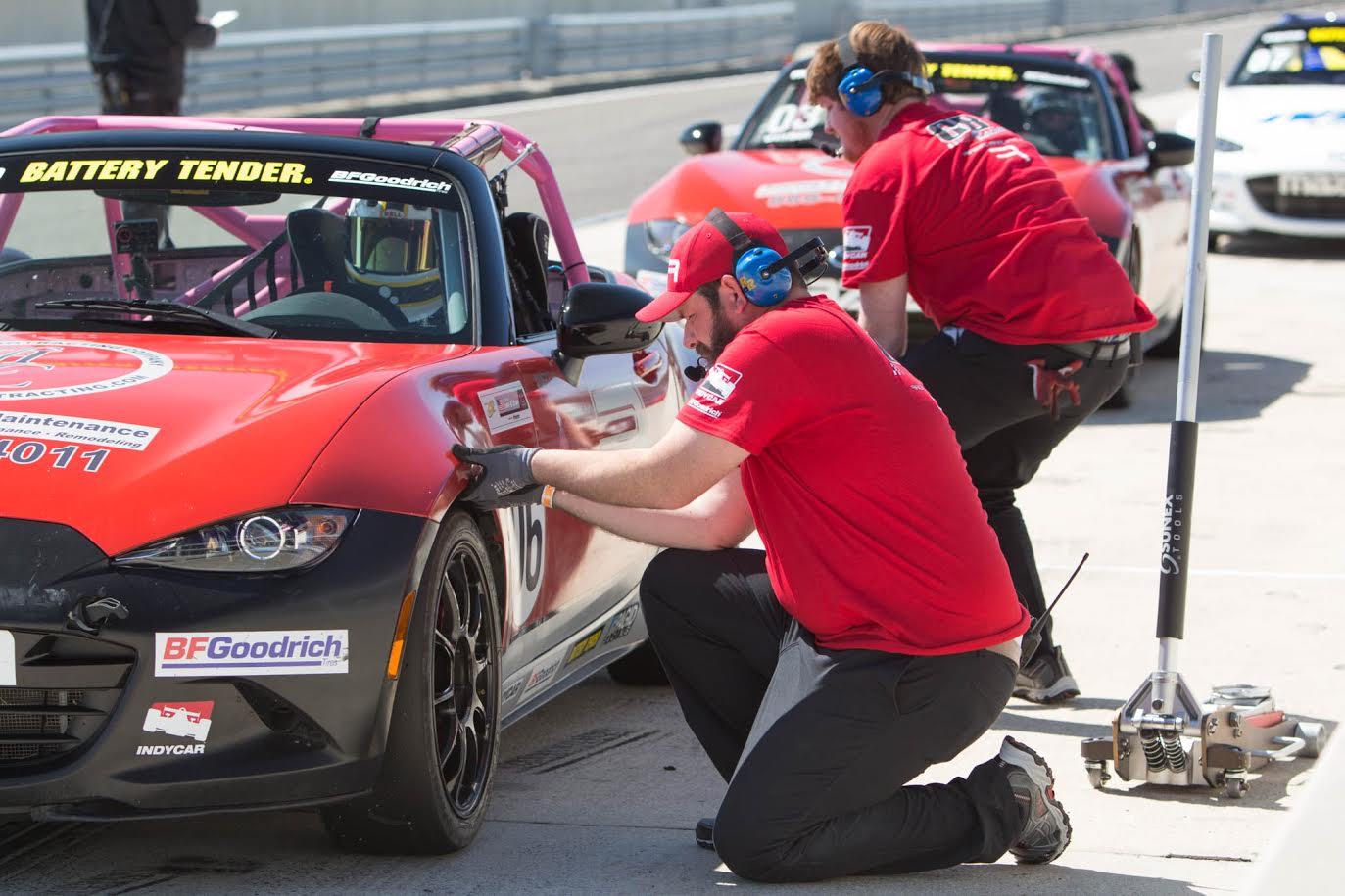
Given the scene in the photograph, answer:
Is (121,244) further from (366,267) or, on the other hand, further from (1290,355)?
(1290,355)

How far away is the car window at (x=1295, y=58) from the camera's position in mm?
14789

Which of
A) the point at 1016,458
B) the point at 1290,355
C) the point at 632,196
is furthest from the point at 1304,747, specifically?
the point at 632,196

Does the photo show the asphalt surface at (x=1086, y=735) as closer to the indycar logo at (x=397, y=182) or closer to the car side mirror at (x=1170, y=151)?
the car side mirror at (x=1170, y=151)

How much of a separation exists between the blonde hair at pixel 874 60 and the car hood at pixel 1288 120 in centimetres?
880

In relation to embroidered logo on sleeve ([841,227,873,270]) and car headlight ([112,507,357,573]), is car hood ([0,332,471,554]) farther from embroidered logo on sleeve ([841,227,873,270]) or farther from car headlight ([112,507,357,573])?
embroidered logo on sleeve ([841,227,873,270])

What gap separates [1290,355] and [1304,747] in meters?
7.02

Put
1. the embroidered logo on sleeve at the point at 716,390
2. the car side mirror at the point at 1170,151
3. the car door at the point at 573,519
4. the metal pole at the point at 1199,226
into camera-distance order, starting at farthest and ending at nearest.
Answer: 1. the car side mirror at the point at 1170,151
2. the metal pole at the point at 1199,226
3. the car door at the point at 573,519
4. the embroidered logo on sleeve at the point at 716,390

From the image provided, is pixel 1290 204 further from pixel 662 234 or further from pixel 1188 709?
pixel 1188 709

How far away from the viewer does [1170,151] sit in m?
10.1

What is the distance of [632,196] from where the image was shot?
17.6 m

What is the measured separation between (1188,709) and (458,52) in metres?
22.7

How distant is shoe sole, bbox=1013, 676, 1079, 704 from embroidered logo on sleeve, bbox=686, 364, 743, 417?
1.94 m

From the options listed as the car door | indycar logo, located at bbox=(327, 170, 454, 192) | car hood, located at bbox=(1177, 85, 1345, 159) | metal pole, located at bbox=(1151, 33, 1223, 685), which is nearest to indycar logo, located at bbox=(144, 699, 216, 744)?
the car door

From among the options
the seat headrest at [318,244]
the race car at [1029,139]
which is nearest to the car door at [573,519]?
the seat headrest at [318,244]
